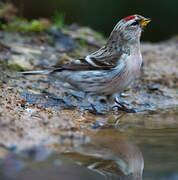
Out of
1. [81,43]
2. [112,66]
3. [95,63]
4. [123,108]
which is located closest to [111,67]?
[112,66]

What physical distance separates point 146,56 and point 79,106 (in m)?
2.98

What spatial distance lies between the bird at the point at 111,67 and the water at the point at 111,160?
100cm

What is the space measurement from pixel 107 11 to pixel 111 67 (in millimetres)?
9807

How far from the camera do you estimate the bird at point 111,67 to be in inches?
184

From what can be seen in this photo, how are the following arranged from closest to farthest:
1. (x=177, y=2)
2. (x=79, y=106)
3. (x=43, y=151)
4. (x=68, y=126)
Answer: (x=43, y=151)
(x=68, y=126)
(x=79, y=106)
(x=177, y=2)

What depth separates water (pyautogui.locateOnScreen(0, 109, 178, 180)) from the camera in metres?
2.55

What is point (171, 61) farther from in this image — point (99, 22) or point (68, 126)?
point (99, 22)

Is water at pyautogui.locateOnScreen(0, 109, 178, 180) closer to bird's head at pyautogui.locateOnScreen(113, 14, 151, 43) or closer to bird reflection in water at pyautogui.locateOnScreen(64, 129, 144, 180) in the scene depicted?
bird reflection in water at pyautogui.locateOnScreen(64, 129, 144, 180)

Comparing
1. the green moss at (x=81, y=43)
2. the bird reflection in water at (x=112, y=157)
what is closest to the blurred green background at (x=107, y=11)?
the green moss at (x=81, y=43)

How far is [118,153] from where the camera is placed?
3.12 metres

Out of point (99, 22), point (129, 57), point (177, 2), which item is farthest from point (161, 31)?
point (129, 57)

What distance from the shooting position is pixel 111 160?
2.95 m

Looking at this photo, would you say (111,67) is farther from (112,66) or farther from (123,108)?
(123,108)

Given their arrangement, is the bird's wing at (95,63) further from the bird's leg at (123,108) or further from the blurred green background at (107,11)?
the blurred green background at (107,11)
